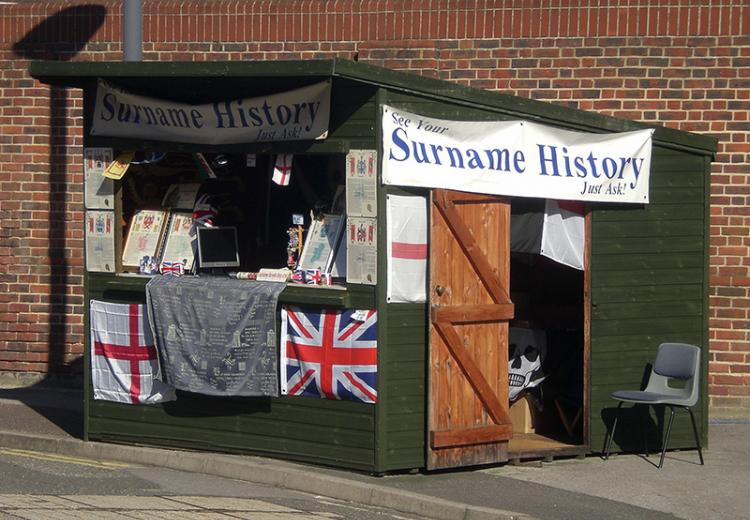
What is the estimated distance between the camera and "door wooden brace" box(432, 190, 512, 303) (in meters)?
9.48

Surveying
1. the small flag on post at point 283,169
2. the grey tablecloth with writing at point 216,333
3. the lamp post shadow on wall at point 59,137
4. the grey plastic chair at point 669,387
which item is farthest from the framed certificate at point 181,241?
the grey plastic chair at point 669,387

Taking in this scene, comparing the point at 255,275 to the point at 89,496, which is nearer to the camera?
the point at 89,496

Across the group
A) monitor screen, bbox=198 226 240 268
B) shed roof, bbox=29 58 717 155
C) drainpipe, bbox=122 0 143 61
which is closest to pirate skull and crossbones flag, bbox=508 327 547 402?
shed roof, bbox=29 58 717 155

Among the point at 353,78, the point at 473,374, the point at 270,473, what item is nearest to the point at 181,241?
the point at 270,473

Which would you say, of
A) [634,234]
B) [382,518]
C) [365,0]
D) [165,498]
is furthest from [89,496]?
[365,0]

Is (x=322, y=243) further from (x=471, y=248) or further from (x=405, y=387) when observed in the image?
(x=405, y=387)

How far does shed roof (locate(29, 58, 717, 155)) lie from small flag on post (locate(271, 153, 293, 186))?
2.13 ft

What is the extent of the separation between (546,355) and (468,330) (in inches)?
71.3

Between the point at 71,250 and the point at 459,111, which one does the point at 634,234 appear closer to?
the point at 459,111

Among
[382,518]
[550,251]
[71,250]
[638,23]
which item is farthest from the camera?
[71,250]

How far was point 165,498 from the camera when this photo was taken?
8.72 metres

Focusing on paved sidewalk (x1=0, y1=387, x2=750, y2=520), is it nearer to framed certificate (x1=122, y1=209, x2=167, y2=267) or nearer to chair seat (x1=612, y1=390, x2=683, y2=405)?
chair seat (x1=612, y1=390, x2=683, y2=405)

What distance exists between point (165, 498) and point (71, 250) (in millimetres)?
5507

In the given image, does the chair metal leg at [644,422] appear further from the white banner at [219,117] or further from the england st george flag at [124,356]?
the england st george flag at [124,356]
